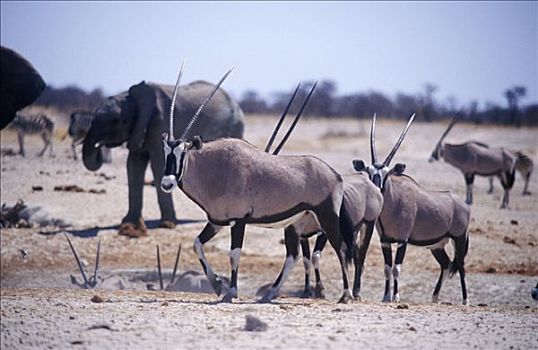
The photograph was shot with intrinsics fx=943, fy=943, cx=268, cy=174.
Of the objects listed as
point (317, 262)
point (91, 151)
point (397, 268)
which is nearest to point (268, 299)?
point (317, 262)

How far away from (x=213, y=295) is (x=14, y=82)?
15.0ft

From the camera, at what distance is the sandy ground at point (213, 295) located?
8.36m

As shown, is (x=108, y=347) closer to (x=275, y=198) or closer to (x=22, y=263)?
(x=275, y=198)

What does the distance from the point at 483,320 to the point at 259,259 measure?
8658mm

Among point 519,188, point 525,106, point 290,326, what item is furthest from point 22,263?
point 525,106

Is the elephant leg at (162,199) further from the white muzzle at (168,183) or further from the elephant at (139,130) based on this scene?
the white muzzle at (168,183)

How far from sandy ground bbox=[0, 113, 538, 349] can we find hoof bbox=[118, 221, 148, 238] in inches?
7.2

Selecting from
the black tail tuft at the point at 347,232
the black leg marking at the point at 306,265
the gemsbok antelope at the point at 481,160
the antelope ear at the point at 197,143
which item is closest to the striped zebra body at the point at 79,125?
the gemsbok antelope at the point at 481,160

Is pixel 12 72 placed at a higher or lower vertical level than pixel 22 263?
higher

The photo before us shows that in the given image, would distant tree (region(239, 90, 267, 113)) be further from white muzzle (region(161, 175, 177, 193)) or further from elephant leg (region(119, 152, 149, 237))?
white muzzle (region(161, 175, 177, 193))

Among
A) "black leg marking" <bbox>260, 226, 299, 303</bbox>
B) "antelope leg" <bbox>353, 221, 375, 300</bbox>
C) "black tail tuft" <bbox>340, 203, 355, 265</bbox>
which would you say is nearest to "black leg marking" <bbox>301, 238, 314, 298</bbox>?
"antelope leg" <bbox>353, 221, 375, 300</bbox>

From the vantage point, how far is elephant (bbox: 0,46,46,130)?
549 inches

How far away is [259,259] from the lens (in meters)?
18.2

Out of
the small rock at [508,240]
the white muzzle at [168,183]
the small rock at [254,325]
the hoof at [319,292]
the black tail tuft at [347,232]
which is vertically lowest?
the small rock at [508,240]
